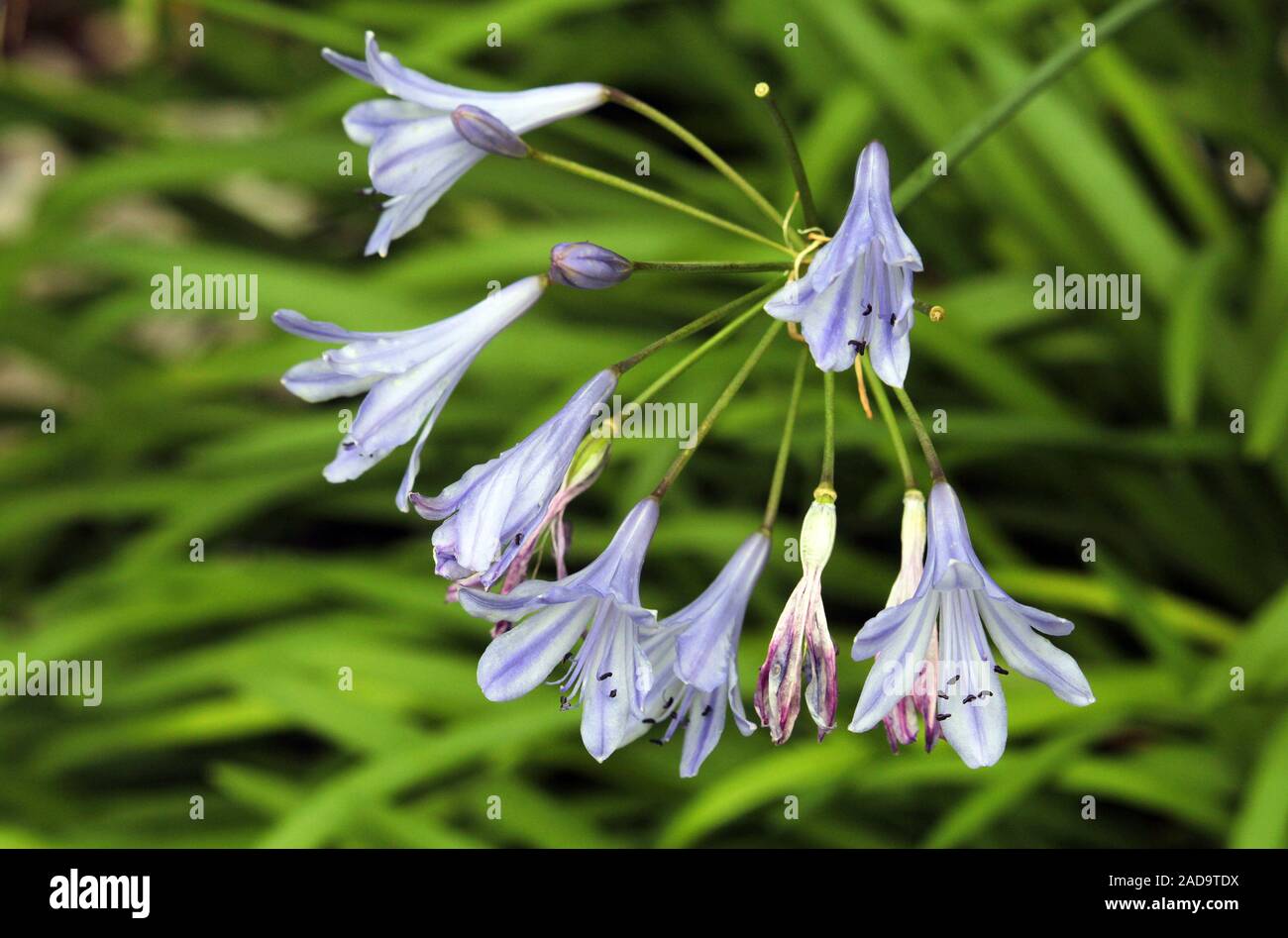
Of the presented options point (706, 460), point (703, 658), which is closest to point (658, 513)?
point (703, 658)

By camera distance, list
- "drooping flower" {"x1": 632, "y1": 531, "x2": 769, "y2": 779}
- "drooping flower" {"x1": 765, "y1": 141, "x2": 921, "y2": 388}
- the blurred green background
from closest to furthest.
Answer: "drooping flower" {"x1": 765, "y1": 141, "x2": 921, "y2": 388}, "drooping flower" {"x1": 632, "y1": 531, "x2": 769, "y2": 779}, the blurred green background

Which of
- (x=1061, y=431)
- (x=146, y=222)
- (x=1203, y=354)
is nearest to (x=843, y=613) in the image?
(x=1061, y=431)

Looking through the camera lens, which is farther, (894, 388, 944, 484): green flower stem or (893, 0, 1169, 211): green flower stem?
(893, 0, 1169, 211): green flower stem

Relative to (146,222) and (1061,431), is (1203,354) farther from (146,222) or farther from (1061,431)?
(146,222)

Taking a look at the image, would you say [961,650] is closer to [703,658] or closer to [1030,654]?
[1030,654]

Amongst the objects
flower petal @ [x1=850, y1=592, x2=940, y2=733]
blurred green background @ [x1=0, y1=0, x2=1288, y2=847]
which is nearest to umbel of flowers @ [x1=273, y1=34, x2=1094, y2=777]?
flower petal @ [x1=850, y1=592, x2=940, y2=733]

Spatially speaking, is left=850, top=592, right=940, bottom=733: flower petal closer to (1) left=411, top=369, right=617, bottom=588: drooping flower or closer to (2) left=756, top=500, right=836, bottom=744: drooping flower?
(2) left=756, top=500, right=836, bottom=744: drooping flower
